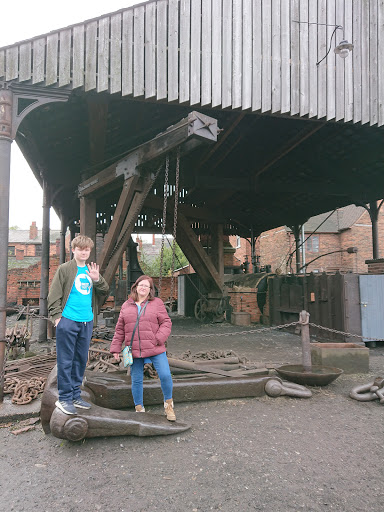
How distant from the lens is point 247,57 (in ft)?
21.4

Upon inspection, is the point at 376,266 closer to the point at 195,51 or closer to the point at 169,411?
the point at 195,51

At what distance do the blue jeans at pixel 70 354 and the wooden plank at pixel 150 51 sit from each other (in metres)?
4.09

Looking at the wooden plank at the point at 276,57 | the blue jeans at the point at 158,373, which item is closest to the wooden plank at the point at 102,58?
the wooden plank at the point at 276,57

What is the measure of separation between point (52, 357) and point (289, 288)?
24.8 feet

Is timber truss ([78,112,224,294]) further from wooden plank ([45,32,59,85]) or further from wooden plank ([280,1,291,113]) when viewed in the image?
wooden plank ([45,32,59,85])

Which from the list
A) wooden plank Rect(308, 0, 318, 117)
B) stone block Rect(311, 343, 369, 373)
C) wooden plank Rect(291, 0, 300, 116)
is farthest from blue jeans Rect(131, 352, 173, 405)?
wooden plank Rect(308, 0, 318, 117)

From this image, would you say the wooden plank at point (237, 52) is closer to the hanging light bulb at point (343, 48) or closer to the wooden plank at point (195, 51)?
the wooden plank at point (195, 51)

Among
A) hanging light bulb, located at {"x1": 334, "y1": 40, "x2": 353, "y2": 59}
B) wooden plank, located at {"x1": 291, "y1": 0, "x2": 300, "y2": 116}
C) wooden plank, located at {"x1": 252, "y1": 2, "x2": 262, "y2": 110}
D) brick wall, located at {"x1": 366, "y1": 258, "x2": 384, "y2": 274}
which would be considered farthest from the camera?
brick wall, located at {"x1": 366, "y1": 258, "x2": 384, "y2": 274}

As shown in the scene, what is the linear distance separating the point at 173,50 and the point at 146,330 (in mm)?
4748

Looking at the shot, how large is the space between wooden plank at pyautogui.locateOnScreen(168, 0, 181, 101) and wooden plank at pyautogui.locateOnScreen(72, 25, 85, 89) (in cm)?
138

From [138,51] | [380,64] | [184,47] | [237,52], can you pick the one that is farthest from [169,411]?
[380,64]

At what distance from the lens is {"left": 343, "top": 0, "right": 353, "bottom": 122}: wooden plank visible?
23.2 ft

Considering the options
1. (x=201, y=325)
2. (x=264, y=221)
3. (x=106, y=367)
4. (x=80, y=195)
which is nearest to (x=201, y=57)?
(x=80, y=195)

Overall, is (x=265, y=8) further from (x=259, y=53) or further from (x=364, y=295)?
(x=364, y=295)
